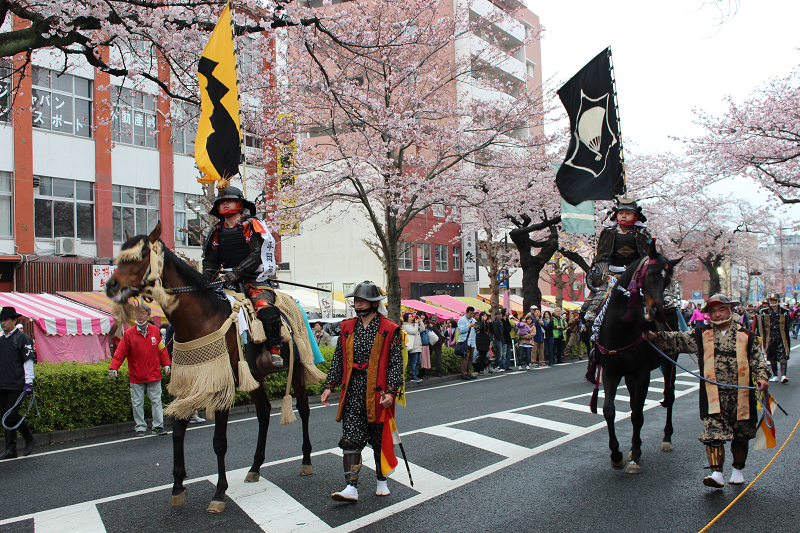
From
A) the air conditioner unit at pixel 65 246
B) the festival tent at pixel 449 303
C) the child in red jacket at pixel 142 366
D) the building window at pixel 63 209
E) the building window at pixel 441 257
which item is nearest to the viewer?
the child in red jacket at pixel 142 366

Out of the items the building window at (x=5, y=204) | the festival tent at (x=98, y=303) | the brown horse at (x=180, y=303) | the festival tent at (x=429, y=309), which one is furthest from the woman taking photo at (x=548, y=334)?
the building window at (x=5, y=204)

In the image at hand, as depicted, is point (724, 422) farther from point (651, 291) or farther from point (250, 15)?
point (250, 15)

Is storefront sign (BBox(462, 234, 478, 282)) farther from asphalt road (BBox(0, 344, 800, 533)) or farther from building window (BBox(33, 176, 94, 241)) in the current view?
asphalt road (BBox(0, 344, 800, 533))

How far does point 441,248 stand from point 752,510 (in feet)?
130

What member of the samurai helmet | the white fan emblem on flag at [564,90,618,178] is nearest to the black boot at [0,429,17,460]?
the white fan emblem on flag at [564,90,618,178]

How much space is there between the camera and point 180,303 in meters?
5.55

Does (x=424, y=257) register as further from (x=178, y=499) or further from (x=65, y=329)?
(x=178, y=499)

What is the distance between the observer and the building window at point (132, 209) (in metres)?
24.4

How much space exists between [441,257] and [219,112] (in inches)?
1454

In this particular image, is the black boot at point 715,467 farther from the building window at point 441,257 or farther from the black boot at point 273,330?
the building window at point 441,257

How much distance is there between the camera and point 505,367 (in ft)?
A: 64.9

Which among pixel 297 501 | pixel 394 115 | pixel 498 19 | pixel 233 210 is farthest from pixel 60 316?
pixel 498 19

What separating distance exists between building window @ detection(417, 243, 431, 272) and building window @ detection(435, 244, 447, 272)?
100 centimetres

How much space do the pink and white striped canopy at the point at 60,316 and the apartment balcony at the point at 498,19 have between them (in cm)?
1483
